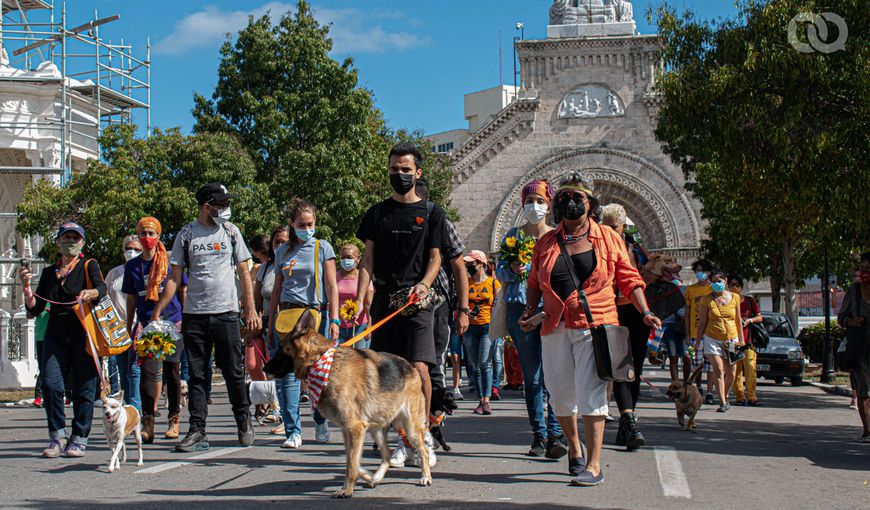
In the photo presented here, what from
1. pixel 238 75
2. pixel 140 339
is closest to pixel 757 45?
pixel 140 339

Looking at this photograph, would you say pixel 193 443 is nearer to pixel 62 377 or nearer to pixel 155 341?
pixel 155 341

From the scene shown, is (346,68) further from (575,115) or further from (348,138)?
(575,115)

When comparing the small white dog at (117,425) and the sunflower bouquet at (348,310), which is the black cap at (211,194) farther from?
the sunflower bouquet at (348,310)

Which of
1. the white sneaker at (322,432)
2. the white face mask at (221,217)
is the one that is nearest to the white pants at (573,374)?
the white sneaker at (322,432)

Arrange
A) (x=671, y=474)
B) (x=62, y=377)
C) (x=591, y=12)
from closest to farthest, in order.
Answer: (x=671, y=474) < (x=62, y=377) < (x=591, y=12)

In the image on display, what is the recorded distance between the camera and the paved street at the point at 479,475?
6332mm

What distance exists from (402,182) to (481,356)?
6.43 metres

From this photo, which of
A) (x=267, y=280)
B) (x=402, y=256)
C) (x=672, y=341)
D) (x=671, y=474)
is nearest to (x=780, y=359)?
(x=672, y=341)

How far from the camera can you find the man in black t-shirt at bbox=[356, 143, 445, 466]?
7.39 metres

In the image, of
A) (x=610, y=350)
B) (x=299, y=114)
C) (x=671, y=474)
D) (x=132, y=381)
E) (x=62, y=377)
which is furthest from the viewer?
(x=299, y=114)

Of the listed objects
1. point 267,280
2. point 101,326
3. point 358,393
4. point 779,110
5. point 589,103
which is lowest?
point 358,393

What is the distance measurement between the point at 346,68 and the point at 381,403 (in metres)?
24.7

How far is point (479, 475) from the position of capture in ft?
24.0

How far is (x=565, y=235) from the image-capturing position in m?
7.34
